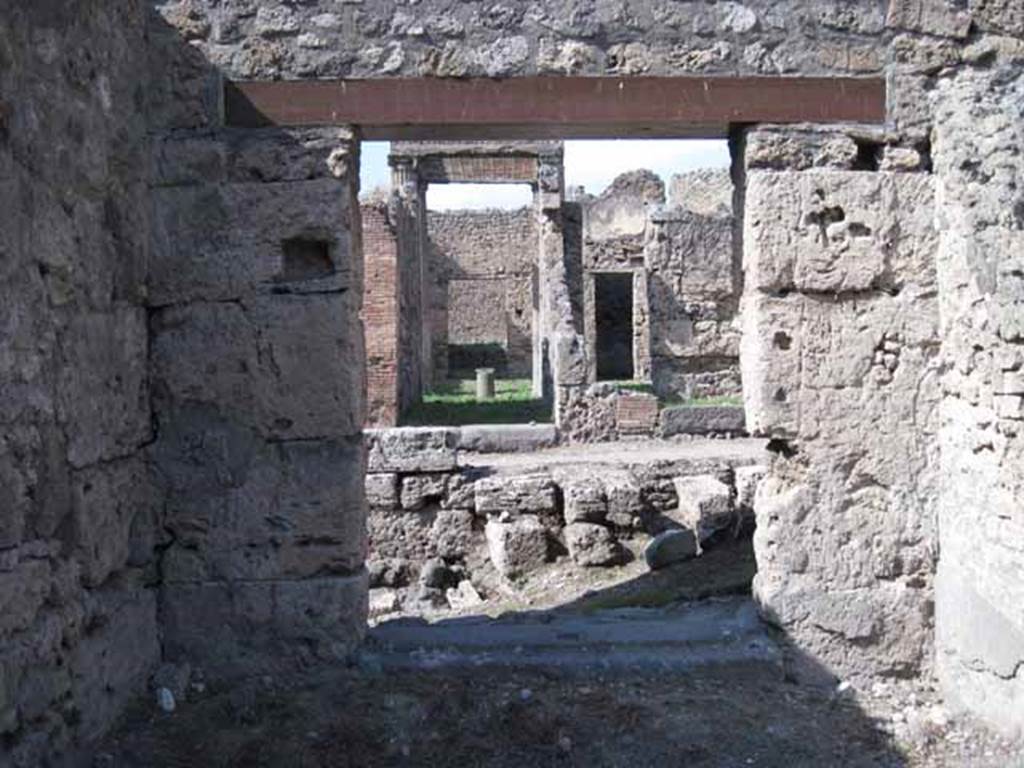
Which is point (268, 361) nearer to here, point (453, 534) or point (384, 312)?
point (453, 534)

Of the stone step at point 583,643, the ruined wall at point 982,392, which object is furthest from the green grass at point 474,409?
the ruined wall at point 982,392

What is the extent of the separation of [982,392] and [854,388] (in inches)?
20.8

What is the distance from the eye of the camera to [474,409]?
17562 millimetres

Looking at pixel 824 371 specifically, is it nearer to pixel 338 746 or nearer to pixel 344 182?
pixel 344 182

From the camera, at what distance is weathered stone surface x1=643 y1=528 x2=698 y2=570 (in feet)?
23.6

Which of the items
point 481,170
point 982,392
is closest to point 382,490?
point 982,392

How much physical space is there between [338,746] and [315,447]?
3.86ft

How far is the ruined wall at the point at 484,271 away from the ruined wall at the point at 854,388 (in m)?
22.8

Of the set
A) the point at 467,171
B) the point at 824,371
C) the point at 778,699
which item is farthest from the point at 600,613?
the point at 467,171

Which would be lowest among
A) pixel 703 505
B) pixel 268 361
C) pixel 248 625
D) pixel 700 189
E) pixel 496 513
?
pixel 496 513

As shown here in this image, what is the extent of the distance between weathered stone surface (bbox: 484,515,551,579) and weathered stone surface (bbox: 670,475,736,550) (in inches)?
47.7

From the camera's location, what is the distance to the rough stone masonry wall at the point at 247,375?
4234 millimetres

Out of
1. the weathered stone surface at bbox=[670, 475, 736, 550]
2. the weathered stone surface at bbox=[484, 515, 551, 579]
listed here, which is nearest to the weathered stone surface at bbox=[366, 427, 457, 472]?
the weathered stone surface at bbox=[484, 515, 551, 579]

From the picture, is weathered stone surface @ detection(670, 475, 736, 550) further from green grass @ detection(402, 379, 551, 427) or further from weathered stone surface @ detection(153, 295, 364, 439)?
green grass @ detection(402, 379, 551, 427)
